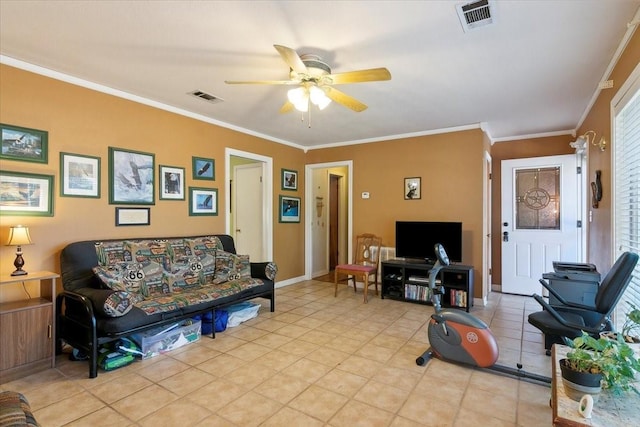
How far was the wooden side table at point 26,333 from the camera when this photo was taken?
2303mm

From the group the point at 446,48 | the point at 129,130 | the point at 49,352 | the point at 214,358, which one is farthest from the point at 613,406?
the point at 129,130

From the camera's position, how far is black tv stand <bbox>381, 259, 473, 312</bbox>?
4113 millimetres

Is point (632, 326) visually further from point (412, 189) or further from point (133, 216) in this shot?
point (133, 216)

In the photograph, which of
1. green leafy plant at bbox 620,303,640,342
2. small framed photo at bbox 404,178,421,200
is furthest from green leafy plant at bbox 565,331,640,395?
Result: small framed photo at bbox 404,178,421,200

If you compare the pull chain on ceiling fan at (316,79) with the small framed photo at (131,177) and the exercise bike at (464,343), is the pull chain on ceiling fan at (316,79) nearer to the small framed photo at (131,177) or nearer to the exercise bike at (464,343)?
the exercise bike at (464,343)

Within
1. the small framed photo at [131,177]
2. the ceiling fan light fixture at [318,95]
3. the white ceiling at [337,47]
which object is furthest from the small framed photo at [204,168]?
the ceiling fan light fixture at [318,95]

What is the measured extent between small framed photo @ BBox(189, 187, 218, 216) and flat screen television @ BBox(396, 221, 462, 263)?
2626 mm

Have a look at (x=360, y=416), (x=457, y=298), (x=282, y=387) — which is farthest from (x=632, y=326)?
(x=457, y=298)

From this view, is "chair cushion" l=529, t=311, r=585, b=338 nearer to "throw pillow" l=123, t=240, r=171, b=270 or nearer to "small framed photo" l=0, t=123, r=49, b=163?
"throw pillow" l=123, t=240, r=171, b=270

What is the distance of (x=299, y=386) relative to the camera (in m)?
2.29

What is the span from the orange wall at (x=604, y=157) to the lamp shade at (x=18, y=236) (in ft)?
14.8

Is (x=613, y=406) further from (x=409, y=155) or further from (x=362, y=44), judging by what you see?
(x=409, y=155)

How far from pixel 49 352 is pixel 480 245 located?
4789mm

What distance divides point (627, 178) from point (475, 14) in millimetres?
1677
